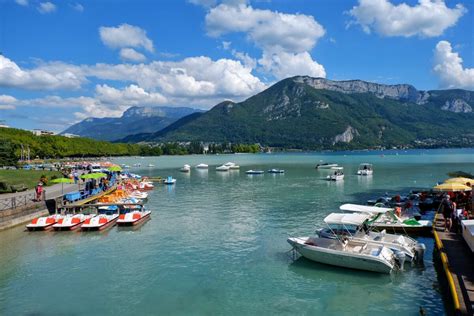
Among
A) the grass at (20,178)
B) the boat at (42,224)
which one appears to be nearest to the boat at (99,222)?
the boat at (42,224)

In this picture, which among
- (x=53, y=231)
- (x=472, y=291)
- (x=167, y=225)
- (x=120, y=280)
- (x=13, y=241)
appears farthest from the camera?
(x=167, y=225)

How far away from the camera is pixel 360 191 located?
67.5m

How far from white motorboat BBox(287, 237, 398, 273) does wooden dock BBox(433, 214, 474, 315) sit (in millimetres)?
3116

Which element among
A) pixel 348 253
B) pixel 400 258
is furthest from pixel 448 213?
pixel 348 253

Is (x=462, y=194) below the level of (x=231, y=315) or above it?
above

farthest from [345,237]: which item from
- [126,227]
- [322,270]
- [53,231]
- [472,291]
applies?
[53,231]

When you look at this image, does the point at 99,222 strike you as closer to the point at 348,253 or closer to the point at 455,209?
the point at 348,253

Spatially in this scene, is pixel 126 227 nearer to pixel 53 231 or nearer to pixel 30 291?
pixel 53 231

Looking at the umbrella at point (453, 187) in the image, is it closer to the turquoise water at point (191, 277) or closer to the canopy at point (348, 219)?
the turquoise water at point (191, 277)

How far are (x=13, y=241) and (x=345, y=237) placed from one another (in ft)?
89.4

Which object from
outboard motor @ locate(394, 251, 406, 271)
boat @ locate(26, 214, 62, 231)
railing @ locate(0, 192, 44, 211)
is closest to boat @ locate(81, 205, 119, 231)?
boat @ locate(26, 214, 62, 231)

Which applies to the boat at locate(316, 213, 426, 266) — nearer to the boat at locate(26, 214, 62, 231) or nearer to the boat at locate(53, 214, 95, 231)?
the boat at locate(53, 214, 95, 231)

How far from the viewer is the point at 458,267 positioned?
67.6 feet

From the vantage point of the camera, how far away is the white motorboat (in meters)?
23.3
